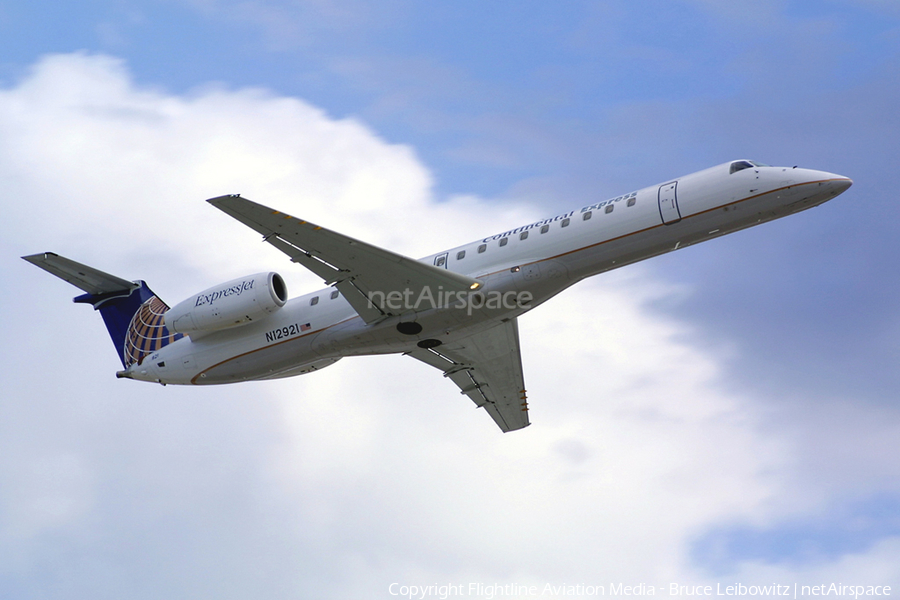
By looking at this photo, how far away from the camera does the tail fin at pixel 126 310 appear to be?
90.9 ft

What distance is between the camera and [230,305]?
24500 millimetres

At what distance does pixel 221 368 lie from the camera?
2588 centimetres

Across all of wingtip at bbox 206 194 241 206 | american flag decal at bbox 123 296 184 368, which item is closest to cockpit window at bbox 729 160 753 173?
wingtip at bbox 206 194 241 206

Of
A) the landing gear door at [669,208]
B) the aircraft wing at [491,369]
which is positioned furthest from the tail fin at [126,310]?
the landing gear door at [669,208]

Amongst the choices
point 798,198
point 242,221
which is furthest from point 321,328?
point 798,198

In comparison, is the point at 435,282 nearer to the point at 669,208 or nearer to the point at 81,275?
the point at 669,208

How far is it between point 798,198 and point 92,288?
20706 mm

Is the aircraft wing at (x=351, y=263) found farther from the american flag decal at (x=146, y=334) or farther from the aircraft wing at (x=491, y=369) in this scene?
the american flag decal at (x=146, y=334)

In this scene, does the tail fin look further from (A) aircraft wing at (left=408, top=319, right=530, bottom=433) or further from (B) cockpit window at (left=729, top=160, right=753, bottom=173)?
(B) cockpit window at (left=729, top=160, right=753, bottom=173)

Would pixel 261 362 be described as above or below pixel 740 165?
below

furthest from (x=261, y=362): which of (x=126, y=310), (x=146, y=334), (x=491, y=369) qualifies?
(x=491, y=369)

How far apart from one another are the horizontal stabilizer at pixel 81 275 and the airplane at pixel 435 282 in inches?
2.8

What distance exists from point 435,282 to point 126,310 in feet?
39.3

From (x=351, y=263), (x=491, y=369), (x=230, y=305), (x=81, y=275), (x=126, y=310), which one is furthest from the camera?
(x=126, y=310)
